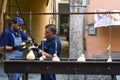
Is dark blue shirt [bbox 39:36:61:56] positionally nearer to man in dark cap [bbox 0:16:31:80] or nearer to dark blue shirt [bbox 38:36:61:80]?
dark blue shirt [bbox 38:36:61:80]

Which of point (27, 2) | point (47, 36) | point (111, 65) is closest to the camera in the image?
point (111, 65)

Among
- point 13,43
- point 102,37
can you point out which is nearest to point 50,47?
point 13,43

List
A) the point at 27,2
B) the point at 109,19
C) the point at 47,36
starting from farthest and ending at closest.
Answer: the point at 27,2 → the point at 109,19 → the point at 47,36

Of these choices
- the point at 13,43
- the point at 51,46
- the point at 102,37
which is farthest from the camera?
the point at 102,37

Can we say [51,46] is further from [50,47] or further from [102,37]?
[102,37]

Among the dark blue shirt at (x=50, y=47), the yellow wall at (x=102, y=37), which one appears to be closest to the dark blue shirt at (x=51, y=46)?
the dark blue shirt at (x=50, y=47)

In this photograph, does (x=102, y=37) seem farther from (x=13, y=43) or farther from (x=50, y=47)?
(x=13, y=43)

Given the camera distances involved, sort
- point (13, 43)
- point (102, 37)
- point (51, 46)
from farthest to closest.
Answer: point (102, 37) → point (13, 43) → point (51, 46)

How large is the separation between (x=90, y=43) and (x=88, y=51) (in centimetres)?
19

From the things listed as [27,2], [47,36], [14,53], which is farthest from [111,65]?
[27,2]

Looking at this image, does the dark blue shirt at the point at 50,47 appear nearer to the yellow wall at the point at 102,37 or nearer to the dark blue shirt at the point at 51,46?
the dark blue shirt at the point at 51,46

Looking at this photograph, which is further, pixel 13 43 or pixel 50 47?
pixel 13 43

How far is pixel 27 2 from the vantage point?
19.2 meters

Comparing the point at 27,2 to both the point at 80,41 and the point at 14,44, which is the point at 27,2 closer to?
the point at 80,41
